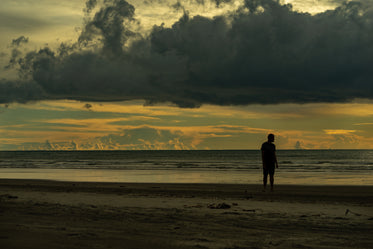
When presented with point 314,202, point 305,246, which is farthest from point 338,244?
point 314,202

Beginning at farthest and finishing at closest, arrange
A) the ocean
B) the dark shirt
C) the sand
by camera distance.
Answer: the ocean < the dark shirt < the sand

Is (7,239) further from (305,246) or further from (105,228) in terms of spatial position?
(305,246)

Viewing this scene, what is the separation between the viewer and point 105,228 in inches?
300

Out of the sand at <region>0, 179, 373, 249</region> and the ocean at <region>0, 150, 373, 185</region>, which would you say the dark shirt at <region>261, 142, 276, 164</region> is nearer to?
the sand at <region>0, 179, 373, 249</region>

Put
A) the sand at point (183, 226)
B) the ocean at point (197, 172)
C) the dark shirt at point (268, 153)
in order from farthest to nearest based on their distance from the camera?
1. the ocean at point (197, 172)
2. the dark shirt at point (268, 153)
3. the sand at point (183, 226)

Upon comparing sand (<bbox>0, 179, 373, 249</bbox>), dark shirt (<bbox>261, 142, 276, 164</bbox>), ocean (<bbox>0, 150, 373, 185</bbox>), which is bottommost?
ocean (<bbox>0, 150, 373, 185</bbox>)

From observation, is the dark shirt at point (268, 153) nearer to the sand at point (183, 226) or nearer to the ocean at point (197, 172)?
the sand at point (183, 226)

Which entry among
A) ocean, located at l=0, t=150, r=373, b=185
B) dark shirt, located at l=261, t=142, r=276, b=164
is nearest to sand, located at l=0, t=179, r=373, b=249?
dark shirt, located at l=261, t=142, r=276, b=164

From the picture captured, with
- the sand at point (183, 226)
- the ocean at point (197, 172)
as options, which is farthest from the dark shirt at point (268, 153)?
the ocean at point (197, 172)

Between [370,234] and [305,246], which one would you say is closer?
[305,246]

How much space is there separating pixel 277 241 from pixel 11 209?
22.0 feet

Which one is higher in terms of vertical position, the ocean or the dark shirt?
the dark shirt

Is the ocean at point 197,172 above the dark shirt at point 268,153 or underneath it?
underneath

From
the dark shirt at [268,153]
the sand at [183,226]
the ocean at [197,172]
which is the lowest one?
the ocean at [197,172]
